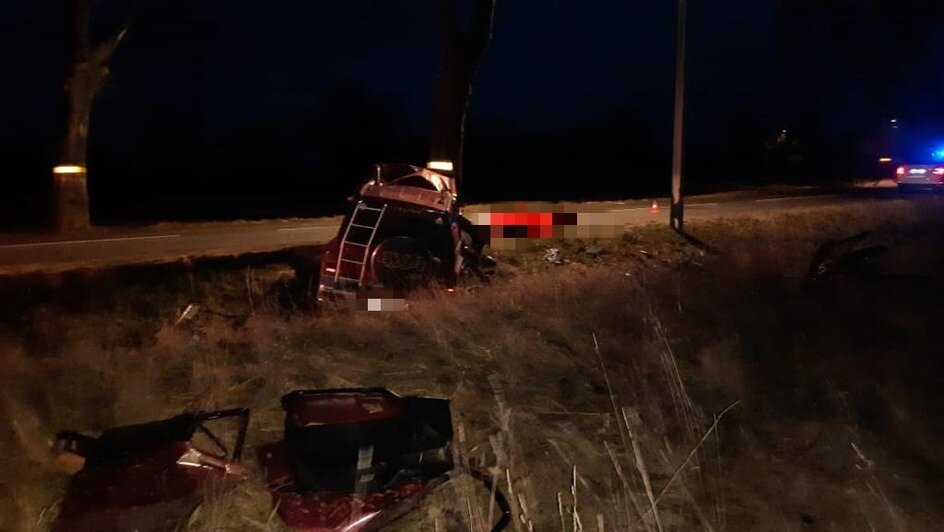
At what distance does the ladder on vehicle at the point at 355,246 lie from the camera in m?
10.4

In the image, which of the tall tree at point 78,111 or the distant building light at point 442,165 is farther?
the tall tree at point 78,111

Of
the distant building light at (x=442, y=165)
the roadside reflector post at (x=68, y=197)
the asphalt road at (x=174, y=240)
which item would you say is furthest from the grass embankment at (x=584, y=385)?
the roadside reflector post at (x=68, y=197)

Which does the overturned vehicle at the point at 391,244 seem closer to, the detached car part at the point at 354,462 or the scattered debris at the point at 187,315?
the scattered debris at the point at 187,315

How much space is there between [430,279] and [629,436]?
4.53m

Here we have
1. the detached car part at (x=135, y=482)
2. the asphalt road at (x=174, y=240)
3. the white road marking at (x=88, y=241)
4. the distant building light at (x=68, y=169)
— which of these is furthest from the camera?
the distant building light at (x=68, y=169)

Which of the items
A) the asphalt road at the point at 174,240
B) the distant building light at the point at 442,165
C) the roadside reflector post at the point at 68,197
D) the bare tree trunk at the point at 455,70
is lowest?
the asphalt road at the point at 174,240

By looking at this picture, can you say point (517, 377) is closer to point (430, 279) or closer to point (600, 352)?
point (600, 352)

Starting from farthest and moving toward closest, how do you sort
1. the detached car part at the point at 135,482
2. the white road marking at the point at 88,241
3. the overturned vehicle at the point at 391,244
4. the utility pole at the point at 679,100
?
1. the utility pole at the point at 679,100
2. the white road marking at the point at 88,241
3. the overturned vehicle at the point at 391,244
4. the detached car part at the point at 135,482

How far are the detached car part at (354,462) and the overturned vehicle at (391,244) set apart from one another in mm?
4563

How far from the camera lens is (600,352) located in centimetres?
872

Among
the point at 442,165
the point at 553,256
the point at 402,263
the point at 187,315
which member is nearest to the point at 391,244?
the point at 402,263

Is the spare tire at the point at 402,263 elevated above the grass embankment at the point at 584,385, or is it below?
above

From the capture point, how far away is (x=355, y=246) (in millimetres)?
10398

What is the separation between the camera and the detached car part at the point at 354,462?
4852mm
